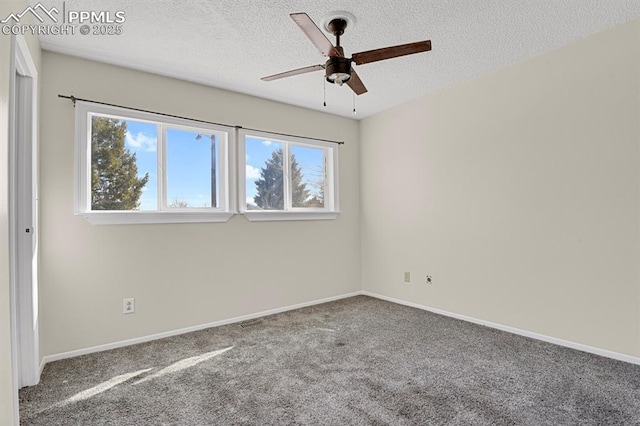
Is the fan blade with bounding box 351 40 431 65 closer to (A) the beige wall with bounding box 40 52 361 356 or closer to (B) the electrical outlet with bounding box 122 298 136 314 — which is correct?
(A) the beige wall with bounding box 40 52 361 356

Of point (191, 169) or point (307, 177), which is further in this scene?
point (307, 177)

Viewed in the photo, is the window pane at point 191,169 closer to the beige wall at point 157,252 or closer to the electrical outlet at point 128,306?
the beige wall at point 157,252

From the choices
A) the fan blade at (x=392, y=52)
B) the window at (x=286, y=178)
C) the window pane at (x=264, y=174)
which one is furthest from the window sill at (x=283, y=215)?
the fan blade at (x=392, y=52)

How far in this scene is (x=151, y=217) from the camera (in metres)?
2.99

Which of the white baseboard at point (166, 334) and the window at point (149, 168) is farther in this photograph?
the window at point (149, 168)

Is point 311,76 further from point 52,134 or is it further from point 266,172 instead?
point 52,134

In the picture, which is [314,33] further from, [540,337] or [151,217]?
[540,337]

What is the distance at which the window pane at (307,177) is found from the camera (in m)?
4.17

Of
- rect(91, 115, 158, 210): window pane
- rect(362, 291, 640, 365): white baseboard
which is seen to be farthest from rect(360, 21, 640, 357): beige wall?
rect(91, 115, 158, 210): window pane

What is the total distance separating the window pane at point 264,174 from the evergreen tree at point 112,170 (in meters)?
1.11

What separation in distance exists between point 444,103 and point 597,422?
2.93m

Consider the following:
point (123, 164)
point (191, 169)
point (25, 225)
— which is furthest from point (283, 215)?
point (25, 225)

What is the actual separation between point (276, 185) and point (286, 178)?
160mm

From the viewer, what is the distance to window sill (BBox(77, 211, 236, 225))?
2745mm
